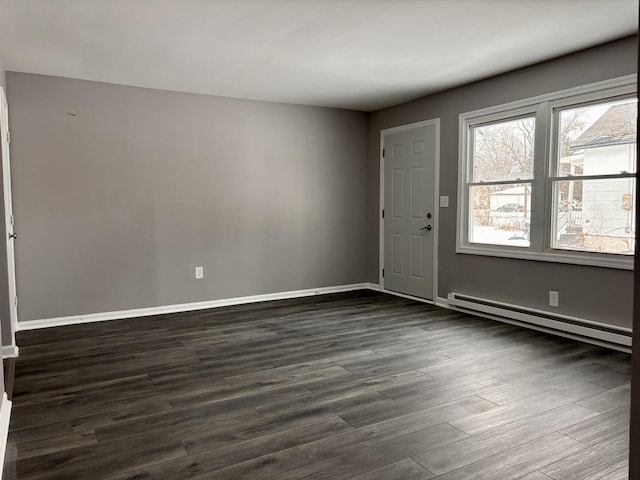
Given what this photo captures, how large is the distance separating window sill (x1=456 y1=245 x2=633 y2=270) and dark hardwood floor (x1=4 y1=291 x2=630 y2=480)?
66cm

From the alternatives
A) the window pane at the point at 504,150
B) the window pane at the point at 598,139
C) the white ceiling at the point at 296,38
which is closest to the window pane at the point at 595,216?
the window pane at the point at 598,139

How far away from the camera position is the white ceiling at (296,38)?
2.96 meters

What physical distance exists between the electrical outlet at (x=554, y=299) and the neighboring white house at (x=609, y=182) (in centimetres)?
49

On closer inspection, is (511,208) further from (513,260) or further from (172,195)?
(172,195)

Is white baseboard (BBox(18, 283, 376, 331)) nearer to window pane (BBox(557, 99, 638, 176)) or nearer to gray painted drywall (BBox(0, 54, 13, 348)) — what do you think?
gray painted drywall (BBox(0, 54, 13, 348))

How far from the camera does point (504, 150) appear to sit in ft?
15.2

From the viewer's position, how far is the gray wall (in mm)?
4496

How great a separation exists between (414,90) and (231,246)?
2.63 metres

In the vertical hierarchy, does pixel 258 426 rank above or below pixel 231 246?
below

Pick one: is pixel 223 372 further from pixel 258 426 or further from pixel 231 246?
pixel 231 246

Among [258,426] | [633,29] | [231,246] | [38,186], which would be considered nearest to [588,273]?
[633,29]

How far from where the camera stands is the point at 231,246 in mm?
5473

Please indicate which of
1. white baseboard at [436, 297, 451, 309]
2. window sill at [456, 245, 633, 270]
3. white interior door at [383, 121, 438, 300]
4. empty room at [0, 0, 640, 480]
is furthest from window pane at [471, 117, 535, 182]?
white baseboard at [436, 297, 451, 309]

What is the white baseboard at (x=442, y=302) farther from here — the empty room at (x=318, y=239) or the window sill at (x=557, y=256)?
the window sill at (x=557, y=256)
